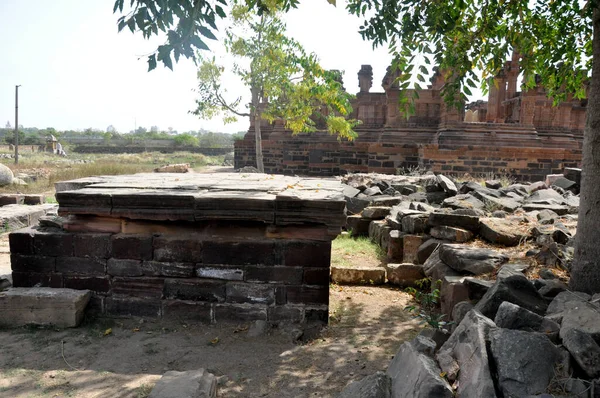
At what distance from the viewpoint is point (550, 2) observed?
4340 mm

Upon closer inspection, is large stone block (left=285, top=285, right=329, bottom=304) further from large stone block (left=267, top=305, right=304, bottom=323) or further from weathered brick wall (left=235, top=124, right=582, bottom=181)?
weathered brick wall (left=235, top=124, right=582, bottom=181)

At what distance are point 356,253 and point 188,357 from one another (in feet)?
12.5

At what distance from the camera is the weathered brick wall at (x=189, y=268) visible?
11.8 ft

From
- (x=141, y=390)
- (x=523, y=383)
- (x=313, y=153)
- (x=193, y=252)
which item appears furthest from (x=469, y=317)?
(x=313, y=153)

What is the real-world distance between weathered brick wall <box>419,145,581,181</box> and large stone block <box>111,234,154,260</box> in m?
11.2

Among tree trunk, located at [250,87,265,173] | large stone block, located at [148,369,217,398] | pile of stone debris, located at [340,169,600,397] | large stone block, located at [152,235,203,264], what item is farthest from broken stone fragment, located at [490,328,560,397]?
tree trunk, located at [250,87,265,173]

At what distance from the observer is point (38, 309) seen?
3.51 metres

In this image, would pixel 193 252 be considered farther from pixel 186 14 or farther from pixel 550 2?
pixel 550 2

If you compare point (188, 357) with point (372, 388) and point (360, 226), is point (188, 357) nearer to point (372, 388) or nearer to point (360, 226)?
point (372, 388)

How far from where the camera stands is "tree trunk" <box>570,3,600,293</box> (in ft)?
10.2

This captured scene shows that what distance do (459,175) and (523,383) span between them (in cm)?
1209

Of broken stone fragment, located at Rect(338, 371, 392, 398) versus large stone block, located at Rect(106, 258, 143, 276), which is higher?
large stone block, located at Rect(106, 258, 143, 276)

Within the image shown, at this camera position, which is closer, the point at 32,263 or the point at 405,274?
the point at 32,263

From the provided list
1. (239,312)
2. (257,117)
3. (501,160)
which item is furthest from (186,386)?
(257,117)
